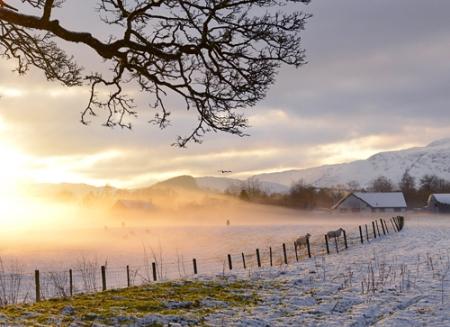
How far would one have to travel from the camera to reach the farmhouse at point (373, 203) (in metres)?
126

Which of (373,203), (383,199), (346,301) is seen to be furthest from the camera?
(383,199)

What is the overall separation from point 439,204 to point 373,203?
571 inches

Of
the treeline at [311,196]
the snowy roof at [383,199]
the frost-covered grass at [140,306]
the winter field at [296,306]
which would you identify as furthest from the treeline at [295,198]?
the frost-covered grass at [140,306]

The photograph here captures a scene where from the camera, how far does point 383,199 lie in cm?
12762

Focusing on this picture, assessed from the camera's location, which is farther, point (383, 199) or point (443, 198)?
point (383, 199)

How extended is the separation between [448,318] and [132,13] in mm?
8018

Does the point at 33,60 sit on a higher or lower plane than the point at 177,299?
higher

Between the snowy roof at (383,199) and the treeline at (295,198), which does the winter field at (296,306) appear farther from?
the treeline at (295,198)

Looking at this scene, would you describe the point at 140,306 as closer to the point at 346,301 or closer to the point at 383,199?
the point at 346,301

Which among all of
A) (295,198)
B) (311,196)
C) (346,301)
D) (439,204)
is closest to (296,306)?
(346,301)

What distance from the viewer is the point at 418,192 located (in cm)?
14662

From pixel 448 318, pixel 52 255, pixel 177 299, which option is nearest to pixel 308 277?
pixel 177 299

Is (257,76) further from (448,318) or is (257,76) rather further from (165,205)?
(165,205)

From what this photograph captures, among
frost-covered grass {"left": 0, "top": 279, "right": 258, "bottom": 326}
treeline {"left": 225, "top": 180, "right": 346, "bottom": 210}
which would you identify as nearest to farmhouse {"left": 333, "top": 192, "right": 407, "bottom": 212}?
treeline {"left": 225, "top": 180, "right": 346, "bottom": 210}
